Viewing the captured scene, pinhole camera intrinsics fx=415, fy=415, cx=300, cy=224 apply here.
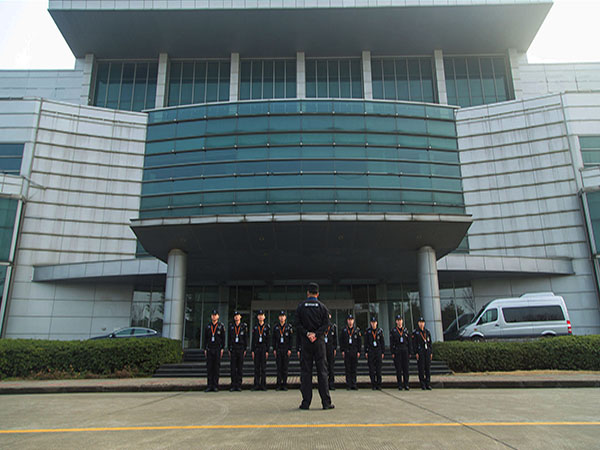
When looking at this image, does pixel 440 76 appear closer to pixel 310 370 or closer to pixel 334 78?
pixel 334 78

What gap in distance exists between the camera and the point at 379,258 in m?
19.5

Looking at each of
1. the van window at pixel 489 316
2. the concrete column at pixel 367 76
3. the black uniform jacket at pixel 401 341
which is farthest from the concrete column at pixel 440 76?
the black uniform jacket at pixel 401 341

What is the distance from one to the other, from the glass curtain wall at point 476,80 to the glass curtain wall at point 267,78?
12356 millimetres

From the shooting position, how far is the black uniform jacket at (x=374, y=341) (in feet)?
36.6

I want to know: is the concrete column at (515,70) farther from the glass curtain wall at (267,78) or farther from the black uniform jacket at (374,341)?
the black uniform jacket at (374,341)

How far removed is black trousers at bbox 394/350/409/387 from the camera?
10117 mm

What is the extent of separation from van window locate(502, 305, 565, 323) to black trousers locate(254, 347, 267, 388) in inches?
521

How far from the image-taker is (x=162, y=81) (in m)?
31.7

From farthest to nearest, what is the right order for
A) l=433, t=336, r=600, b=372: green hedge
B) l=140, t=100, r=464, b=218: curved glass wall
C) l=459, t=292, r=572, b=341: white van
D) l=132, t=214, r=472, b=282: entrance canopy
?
1. l=140, t=100, r=464, b=218: curved glass wall
2. l=459, t=292, r=572, b=341: white van
3. l=132, t=214, r=472, b=282: entrance canopy
4. l=433, t=336, r=600, b=372: green hedge

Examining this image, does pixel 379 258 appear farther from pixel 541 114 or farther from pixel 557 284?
pixel 541 114

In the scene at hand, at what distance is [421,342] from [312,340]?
5182 millimetres

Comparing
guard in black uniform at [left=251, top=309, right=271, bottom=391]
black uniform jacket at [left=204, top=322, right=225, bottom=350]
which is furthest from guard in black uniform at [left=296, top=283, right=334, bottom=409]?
black uniform jacket at [left=204, top=322, right=225, bottom=350]

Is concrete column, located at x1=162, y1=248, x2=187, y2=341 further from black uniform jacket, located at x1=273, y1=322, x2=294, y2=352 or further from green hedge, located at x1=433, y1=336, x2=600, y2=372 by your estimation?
green hedge, located at x1=433, y1=336, x2=600, y2=372

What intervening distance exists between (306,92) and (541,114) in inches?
646
